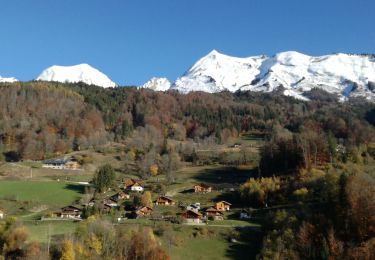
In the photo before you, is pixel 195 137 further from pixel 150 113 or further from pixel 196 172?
pixel 196 172

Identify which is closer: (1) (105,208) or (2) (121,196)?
(1) (105,208)

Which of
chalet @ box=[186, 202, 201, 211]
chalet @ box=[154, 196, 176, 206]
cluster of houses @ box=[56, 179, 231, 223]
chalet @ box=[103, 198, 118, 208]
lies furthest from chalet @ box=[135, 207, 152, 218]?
chalet @ box=[154, 196, 176, 206]

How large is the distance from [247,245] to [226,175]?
52394 millimetres

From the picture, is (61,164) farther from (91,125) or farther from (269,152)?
(269,152)

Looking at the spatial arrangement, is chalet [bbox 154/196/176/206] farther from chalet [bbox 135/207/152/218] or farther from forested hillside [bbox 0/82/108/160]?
forested hillside [bbox 0/82/108/160]

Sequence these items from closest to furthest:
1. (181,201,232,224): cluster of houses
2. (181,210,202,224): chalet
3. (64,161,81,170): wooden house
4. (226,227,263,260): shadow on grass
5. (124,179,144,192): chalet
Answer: (226,227,263,260): shadow on grass, (181,210,202,224): chalet, (181,201,232,224): cluster of houses, (124,179,144,192): chalet, (64,161,81,170): wooden house

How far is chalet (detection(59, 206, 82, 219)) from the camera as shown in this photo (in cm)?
7431

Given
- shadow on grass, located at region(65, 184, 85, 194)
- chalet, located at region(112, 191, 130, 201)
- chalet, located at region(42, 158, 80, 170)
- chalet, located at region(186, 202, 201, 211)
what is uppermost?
chalet, located at region(42, 158, 80, 170)

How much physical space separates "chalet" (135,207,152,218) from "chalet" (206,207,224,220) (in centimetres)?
879

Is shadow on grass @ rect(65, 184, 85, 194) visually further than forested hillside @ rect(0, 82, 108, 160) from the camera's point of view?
No

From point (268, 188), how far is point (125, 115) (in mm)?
114953

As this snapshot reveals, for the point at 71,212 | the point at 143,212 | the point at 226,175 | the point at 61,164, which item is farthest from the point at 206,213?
the point at 61,164

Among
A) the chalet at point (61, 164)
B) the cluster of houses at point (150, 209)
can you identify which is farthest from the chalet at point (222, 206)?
the chalet at point (61, 164)

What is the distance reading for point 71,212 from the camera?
75125mm
